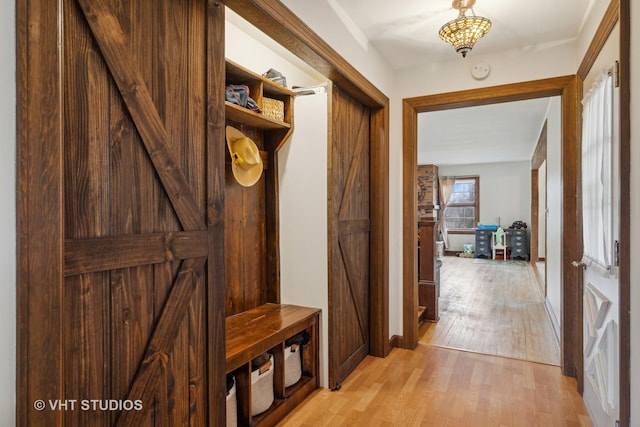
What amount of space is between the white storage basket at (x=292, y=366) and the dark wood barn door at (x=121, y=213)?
834mm

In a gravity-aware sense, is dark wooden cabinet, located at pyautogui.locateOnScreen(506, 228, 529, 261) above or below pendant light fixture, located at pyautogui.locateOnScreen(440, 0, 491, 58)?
below

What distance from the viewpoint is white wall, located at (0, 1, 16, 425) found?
2.83 ft

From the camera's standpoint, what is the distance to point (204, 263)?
57.1 inches

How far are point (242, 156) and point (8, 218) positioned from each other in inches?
56.2

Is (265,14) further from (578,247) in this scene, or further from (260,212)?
(578,247)

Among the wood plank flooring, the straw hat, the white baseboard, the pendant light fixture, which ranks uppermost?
the pendant light fixture

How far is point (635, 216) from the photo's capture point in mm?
1407

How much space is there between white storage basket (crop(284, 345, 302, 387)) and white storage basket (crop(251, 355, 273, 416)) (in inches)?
6.5

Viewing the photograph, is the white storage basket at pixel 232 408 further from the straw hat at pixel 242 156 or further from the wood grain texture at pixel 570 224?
the wood grain texture at pixel 570 224

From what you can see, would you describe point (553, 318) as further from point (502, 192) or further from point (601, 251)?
point (502, 192)

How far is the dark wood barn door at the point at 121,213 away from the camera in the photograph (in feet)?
3.01

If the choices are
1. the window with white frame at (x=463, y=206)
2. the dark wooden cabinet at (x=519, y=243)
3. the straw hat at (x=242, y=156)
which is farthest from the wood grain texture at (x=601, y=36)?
the window with white frame at (x=463, y=206)

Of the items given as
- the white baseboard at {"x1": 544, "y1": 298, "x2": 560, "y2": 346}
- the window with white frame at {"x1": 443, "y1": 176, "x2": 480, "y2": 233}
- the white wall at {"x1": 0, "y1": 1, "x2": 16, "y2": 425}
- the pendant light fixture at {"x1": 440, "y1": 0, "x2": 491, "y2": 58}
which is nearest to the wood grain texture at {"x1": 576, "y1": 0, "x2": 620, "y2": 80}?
the pendant light fixture at {"x1": 440, "y1": 0, "x2": 491, "y2": 58}

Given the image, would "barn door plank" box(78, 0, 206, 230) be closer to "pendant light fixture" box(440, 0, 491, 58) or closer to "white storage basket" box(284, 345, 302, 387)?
"white storage basket" box(284, 345, 302, 387)
